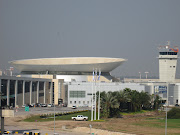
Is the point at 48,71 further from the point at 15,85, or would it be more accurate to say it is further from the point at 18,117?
the point at 18,117

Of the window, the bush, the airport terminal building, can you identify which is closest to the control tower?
the airport terminal building

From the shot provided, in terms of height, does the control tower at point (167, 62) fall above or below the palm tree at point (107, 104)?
above

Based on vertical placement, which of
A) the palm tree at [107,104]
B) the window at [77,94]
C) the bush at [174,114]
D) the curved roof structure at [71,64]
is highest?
the curved roof structure at [71,64]

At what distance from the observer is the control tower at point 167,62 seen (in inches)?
6181

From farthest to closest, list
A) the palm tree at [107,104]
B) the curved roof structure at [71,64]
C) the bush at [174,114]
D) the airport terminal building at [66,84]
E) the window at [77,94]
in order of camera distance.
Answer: the curved roof structure at [71,64] < the window at [77,94] < the airport terminal building at [66,84] < the bush at [174,114] < the palm tree at [107,104]

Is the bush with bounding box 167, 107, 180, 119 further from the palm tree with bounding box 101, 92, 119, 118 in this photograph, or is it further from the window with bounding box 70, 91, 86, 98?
the window with bounding box 70, 91, 86, 98

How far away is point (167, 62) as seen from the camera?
158 meters

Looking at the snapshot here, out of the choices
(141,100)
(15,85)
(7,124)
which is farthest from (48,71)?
(7,124)

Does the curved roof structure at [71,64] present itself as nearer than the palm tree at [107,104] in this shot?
No

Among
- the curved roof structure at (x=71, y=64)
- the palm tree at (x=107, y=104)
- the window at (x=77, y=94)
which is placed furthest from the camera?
the curved roof structure at (x=71, y=64)

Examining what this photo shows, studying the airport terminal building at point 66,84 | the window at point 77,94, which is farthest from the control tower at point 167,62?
the window at point 77,94

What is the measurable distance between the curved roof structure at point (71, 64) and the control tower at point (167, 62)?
30.0 m

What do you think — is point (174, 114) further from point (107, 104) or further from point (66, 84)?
point (66, 84)

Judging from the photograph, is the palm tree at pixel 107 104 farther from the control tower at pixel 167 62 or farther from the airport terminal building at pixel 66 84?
the control tower at pixel 167 62
